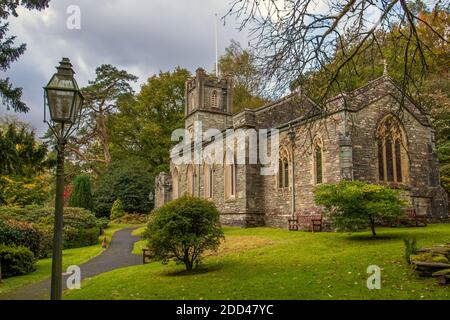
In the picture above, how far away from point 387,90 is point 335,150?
5311 mm

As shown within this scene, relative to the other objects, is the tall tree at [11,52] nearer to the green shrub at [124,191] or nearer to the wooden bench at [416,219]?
the wooden bench at [416,219]

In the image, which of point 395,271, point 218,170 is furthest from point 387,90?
point 395,271

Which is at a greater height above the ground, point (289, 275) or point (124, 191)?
point (124, 191)

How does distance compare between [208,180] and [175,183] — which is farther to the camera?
[175,183]

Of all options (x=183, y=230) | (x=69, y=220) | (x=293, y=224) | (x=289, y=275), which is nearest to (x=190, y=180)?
(x=69, y=220)

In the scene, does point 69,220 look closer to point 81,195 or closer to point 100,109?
point 81,195

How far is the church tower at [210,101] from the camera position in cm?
3938

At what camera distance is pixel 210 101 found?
40125 mm

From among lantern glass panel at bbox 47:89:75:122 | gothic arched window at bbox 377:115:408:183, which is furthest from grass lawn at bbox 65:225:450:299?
gothic arched window at bbox 377:115:408:183

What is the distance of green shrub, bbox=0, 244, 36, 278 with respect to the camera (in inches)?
606

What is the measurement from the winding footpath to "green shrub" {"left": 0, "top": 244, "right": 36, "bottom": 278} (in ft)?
6.79

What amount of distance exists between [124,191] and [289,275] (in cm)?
3462

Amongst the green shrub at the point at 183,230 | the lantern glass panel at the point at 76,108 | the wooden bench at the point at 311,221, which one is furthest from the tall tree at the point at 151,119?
the lantern glass panel at the point at 76,108

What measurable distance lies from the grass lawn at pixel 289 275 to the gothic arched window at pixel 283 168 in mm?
7789
